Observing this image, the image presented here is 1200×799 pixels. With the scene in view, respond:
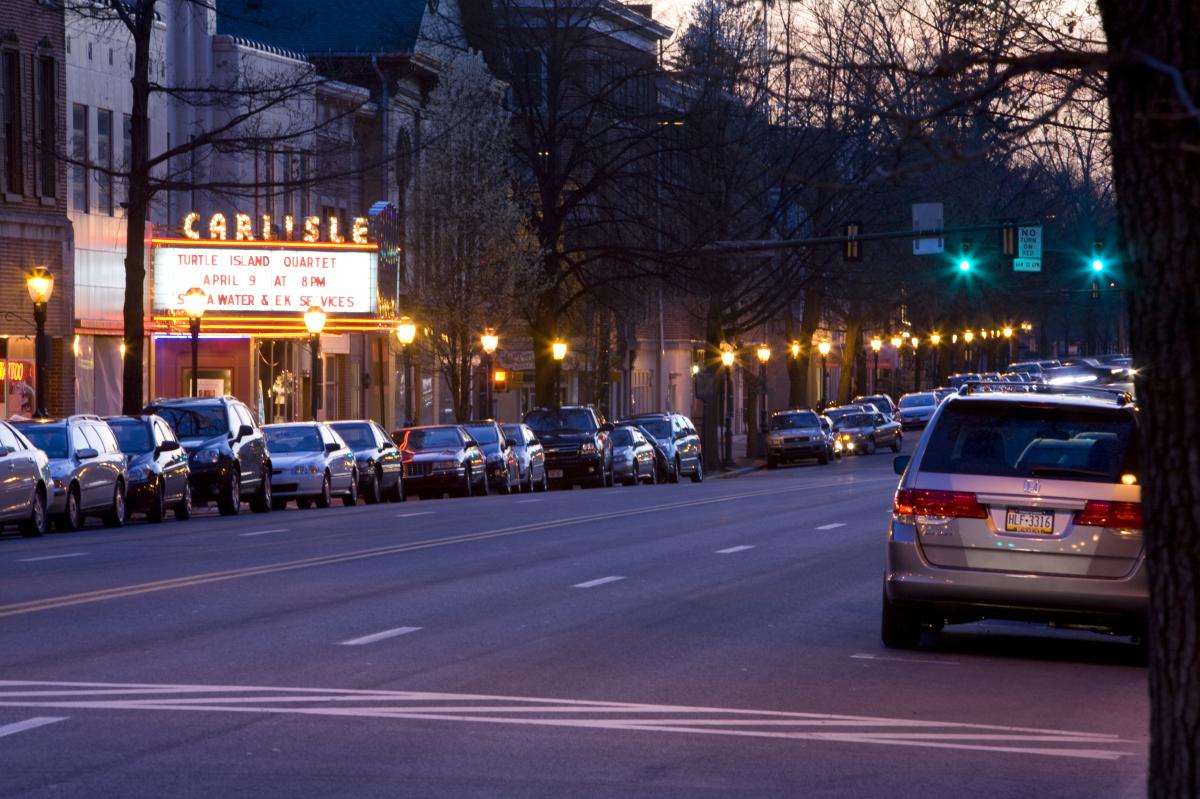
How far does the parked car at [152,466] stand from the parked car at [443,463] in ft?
33.8

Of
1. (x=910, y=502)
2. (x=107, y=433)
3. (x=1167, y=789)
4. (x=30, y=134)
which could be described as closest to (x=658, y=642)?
(x=910, y=502)

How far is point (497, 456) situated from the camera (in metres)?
46.0

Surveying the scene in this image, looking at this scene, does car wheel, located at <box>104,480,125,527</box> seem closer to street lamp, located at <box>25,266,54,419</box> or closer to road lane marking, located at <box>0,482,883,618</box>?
street lamp, located at <box>25,266,54,419</box>

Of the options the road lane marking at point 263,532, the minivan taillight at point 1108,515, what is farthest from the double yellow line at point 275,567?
the minivan taillight at point 1108,515

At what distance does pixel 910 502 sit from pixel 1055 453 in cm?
105

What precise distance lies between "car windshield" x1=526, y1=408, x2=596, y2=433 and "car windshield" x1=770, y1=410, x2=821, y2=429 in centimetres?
1719

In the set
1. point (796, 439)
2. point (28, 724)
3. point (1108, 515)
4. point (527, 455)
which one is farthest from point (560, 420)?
point (28, 724)

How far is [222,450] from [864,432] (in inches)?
1694

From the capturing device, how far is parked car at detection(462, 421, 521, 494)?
45.7 meters

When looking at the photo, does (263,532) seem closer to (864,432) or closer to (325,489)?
(325,489)

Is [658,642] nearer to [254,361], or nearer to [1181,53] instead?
[1181,53]

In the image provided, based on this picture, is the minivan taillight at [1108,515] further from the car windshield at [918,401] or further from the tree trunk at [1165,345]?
the car windshield at [918,401]

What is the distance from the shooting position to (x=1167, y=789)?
4.91 m

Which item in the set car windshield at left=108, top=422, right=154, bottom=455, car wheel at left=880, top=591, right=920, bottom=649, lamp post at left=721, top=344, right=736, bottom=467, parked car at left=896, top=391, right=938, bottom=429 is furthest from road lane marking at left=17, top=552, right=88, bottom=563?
parked car at left=896, top=391, right=938, bottom=429
